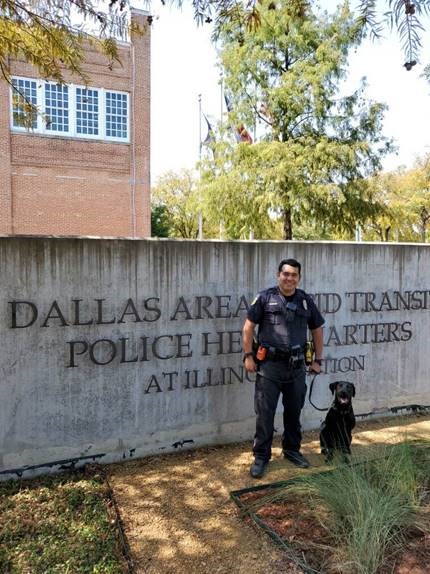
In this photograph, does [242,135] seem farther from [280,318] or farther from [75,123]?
[280,318]

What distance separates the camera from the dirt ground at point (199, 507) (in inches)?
114

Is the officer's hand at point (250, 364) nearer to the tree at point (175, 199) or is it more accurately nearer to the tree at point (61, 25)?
the tree at point (61, 25)

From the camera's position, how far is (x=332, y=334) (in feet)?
17.2

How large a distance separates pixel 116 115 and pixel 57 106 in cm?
304

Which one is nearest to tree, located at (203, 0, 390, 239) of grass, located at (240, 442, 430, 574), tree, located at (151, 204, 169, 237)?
grass, located at (240, 442, 430, 574)

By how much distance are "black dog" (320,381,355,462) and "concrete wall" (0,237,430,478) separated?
91 centimetres

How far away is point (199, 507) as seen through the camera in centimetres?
355

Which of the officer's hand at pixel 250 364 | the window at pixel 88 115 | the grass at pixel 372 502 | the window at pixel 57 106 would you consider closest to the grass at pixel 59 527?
the grass at pixel 372 502

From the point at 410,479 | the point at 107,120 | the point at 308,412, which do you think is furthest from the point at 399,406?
the point at 107,120

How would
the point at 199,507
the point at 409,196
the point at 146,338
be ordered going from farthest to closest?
the point at 409,196 < the point at 146,338 < the point at 199,507

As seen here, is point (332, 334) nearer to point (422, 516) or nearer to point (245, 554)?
point (422, 516)

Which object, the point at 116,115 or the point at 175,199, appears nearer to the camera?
the point at 116,115

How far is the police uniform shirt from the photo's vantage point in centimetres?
402

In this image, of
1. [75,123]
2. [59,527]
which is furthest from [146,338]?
[75,123]
